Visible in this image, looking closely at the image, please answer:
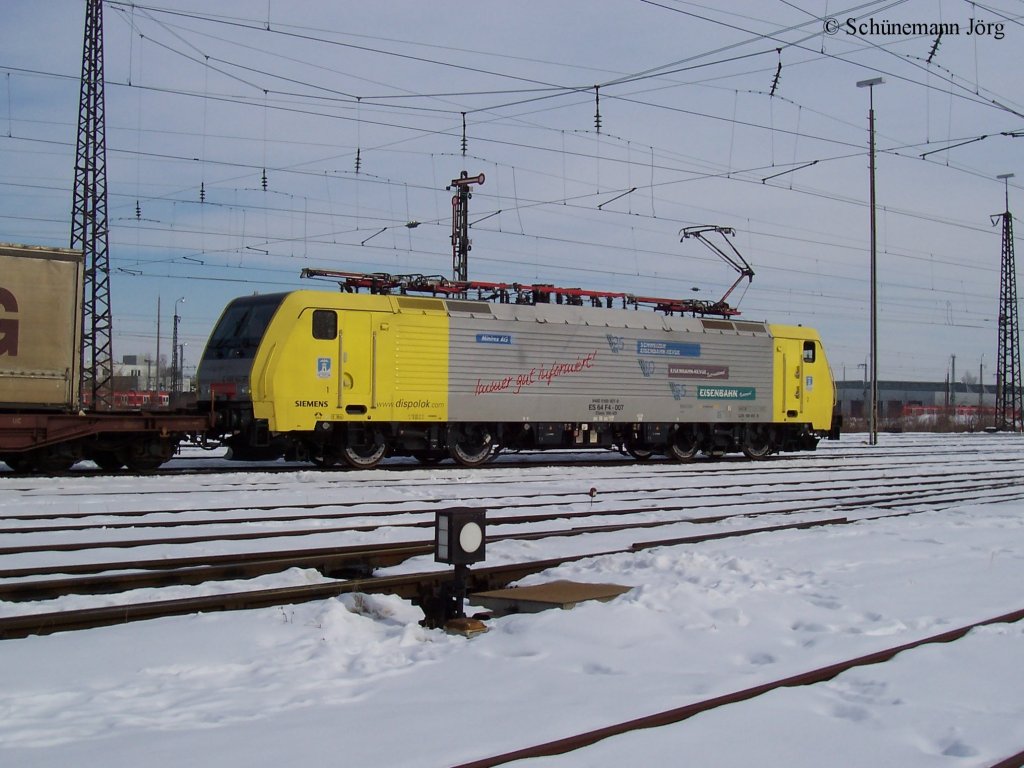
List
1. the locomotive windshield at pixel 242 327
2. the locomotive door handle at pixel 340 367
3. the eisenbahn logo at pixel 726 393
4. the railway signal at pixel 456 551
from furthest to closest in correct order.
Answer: the eisenbahn logo at pixel 726 393
the locomotive door handle at pixel 340 367
the locomotive windshield at pixel 242 327
the railway signal at pixel 456 551

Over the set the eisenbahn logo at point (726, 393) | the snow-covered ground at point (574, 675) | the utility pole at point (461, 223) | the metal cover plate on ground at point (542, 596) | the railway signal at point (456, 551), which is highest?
the utility pole at point (461, 223)

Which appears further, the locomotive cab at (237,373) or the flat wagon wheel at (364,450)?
the flat wagon wheel at (364,450)

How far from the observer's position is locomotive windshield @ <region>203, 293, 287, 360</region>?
734 inches

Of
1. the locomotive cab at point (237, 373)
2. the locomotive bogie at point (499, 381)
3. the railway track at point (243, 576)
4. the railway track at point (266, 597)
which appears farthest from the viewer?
the locomotive bogie at point (499, 381)

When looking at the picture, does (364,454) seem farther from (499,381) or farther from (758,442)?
(758,442)

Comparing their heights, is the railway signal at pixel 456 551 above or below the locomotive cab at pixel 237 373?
below

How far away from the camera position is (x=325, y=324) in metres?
18.8

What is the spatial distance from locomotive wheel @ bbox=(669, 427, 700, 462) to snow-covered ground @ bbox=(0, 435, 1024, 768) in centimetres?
1446

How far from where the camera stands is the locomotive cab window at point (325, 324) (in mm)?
18688

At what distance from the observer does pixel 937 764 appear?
4367mm

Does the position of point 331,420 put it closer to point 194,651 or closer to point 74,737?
point 194,651

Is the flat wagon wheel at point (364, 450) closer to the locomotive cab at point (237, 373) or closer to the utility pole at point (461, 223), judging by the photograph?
the locomotive cab at point (237, 373)

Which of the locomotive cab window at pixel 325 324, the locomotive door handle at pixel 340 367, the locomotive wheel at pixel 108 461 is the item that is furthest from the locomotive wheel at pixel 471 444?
the locomotive wheel at pixel 108 461

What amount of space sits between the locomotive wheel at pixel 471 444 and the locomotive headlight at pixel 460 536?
43.2 feet
